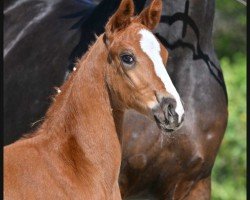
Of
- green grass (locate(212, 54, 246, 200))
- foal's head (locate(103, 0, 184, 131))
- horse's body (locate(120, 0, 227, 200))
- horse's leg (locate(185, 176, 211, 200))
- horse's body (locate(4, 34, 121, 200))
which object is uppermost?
foal's head (locate(103, 0, 184, 131))

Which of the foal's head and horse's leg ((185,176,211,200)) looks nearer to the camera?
the foal's head

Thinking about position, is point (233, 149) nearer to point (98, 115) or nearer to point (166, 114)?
point (98, 115)

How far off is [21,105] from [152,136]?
3.24 ft

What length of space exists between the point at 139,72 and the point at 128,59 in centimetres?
7

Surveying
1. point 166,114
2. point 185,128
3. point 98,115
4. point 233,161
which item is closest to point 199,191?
point 185,128

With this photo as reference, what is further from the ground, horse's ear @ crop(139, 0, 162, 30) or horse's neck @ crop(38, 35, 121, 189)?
horse's ear @ crop(139, 0, 162, 30)

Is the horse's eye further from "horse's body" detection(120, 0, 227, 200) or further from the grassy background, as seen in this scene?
the grassy background

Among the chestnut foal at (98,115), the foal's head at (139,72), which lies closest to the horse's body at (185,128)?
the chestnut foal at (98,115)

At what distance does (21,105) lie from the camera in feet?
21.3

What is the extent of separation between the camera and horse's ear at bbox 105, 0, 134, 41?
4828mm

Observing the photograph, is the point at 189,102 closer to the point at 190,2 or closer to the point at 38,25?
the point at 190,2

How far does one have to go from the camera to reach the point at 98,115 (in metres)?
4.89

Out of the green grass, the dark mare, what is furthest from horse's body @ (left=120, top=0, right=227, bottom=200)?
the green grass

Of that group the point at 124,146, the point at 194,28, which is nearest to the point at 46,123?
the point at 124,146
